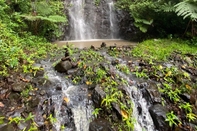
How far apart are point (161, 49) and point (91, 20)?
5.26 meters

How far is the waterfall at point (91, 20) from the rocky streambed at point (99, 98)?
5.12 meters

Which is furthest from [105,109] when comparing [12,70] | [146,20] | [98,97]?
[146,20]

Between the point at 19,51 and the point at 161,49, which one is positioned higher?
the point at 19,51

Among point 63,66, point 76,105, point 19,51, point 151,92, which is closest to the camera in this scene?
point 76,105

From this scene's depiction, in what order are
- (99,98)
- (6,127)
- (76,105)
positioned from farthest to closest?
(76,105)
(99,98)
(6,127)

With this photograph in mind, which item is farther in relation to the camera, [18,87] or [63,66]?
[63,66]

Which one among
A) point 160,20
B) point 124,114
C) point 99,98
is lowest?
point 124,114

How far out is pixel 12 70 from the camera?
14.4ft

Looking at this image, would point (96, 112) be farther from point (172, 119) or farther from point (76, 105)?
point (172, 119)

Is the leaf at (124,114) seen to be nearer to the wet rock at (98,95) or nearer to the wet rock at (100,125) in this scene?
the wet rock at (100,125)

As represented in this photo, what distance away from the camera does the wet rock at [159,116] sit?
366 centimetres

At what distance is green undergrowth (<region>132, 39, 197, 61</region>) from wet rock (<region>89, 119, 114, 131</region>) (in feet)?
10.6

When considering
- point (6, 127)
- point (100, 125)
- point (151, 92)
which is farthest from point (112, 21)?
point (6, 127)

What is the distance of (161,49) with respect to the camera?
23.0 ft
